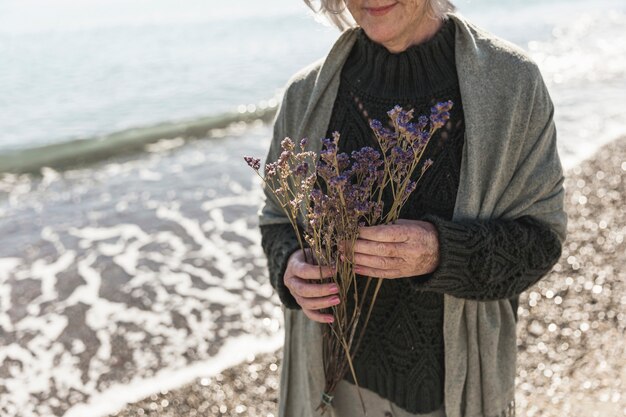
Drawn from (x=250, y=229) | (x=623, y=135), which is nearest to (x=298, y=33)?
(x=623, y=135)

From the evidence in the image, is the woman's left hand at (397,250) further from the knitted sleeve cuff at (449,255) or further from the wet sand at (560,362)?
the wet sand at (560,362)

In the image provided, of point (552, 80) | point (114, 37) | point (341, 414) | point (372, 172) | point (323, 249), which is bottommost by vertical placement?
point (114, 37)

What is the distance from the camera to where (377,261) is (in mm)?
1793

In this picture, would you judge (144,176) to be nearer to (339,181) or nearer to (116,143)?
(116,143)

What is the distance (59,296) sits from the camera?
5.78 metres

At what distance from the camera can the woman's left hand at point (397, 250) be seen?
176 centimetres

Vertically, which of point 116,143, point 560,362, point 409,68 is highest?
point 409,68

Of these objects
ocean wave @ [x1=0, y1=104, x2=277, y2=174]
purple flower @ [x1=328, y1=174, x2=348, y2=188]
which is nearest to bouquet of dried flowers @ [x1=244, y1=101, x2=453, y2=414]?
purple flower @ [x1=328, y1=174, x2=348, y2=188]

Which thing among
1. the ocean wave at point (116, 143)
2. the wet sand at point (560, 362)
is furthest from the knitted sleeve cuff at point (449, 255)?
the ocean wave at point (116, 143)

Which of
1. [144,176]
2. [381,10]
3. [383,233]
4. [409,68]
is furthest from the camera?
[144,176]

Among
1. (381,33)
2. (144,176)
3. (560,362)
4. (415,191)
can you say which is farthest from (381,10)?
(144,176)

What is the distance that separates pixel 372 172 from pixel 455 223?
0.38 metres

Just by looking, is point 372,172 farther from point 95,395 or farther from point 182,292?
point 182,292

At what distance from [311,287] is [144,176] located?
738 cm
